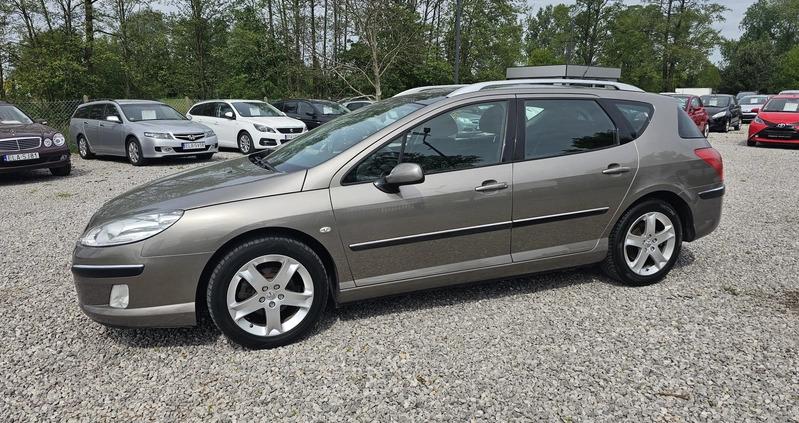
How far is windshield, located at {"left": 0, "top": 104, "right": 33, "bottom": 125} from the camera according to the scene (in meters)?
10.0

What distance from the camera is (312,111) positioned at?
18.7 metres

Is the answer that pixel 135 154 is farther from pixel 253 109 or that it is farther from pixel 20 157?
pixel 253 109

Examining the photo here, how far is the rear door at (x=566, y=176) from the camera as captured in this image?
367cm

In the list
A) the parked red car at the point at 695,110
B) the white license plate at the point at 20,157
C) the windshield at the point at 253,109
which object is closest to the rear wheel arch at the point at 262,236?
the white license plate at the point at 20,157

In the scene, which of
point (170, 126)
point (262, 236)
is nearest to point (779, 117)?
point (170, 126)

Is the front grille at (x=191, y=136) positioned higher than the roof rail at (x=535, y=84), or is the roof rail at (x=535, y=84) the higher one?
the roof rail at (x=535, y=84)

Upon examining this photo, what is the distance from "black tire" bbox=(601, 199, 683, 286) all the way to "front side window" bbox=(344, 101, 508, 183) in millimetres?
1230

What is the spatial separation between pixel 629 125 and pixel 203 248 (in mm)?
3201

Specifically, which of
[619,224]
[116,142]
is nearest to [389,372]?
[619,224]

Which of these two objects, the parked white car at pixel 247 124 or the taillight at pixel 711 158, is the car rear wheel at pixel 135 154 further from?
the taillight at pixel 711 158

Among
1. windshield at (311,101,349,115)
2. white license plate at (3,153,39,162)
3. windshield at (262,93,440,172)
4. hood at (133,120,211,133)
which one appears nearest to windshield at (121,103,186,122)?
hood at (133,120,211,133)

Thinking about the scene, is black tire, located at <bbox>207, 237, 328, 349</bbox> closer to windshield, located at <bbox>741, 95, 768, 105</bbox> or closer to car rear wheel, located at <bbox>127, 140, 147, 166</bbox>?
car rear wheel, located at <bbox>127, 140, 147, 166</bbox>

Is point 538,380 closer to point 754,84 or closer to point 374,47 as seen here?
point 374,47

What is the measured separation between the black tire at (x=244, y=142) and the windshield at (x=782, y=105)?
15.3m
